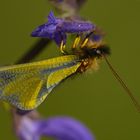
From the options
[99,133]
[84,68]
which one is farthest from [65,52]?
[99,133]

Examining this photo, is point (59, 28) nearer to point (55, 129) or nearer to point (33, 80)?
point (33, 80)

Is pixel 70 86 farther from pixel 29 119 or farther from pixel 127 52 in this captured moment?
pixel 29 119

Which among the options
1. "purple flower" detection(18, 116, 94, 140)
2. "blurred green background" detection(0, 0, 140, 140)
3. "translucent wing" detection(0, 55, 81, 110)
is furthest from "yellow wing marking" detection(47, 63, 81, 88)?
"blurred green background" detection(0, 0, 140, 140)

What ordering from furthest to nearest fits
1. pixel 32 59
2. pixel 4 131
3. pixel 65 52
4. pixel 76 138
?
pixel 4 131 < pixel 76 138 < pixel 32 59 < pixel 65 52

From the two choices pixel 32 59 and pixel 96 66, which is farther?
pixel 32 59

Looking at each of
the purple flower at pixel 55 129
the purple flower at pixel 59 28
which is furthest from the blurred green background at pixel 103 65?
the purple flower at pixel 59 28

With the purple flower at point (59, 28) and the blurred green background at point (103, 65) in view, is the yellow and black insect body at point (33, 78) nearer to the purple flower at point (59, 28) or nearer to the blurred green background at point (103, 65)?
the purple flower at point (59, 28)
